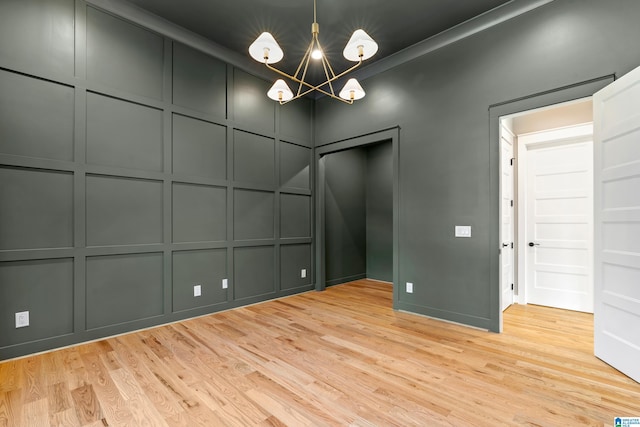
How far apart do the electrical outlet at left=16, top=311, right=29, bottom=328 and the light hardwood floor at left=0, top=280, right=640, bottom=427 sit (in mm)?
298

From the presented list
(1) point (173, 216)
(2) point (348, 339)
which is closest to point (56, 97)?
(1) point (173, 216)

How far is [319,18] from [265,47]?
148cm

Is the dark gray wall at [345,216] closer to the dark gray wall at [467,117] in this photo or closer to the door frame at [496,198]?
the dark gray wall at [467,117]

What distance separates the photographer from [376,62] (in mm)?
4273

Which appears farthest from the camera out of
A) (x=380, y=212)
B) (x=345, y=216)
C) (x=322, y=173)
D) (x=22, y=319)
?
(x=380, y=212)

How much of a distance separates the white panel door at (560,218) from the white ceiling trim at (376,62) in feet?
5.97

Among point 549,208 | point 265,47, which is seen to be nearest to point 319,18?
point 265,47

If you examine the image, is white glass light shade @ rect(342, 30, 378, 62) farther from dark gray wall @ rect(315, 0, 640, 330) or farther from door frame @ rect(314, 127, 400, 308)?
door frame @ rect(314, 127, 400, 308)

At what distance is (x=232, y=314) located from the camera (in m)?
3.86

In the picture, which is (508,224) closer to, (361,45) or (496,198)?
(496,198)

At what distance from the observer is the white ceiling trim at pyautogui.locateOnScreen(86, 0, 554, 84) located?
3080 mm

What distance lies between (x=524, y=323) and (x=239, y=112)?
4.56m

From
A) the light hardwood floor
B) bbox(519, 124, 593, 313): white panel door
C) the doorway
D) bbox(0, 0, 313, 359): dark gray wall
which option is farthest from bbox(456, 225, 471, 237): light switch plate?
bbox(0, 0, 313, 359): dark gray wall

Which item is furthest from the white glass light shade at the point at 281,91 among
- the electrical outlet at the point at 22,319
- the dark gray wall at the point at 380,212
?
the dark gray wall at the point at 380,212
